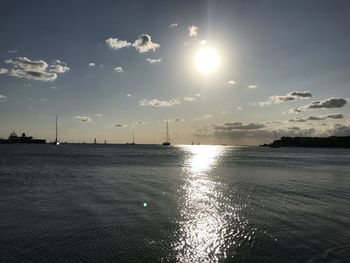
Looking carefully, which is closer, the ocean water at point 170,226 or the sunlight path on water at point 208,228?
the ocean water at point 170,226

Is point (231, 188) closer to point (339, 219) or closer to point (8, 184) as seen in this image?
point (339, 219)

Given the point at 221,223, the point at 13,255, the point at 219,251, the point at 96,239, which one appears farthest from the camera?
the point at 221,223

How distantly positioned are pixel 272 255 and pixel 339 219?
10.2 m

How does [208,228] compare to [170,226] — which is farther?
[170,226]

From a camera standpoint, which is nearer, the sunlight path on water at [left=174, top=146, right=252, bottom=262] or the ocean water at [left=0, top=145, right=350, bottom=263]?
the ocean water at [left=0, top=145, right=350, bottom=263]

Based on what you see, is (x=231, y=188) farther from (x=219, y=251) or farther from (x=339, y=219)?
(x=219, y=251)

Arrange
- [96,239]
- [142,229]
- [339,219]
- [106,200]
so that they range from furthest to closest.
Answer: [106,200], [339,219], [142,229], [96,239]

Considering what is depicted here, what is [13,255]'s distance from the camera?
1533 cm

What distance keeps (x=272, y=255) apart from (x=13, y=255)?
11.7 m

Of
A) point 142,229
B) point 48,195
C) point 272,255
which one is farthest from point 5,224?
point 272,255

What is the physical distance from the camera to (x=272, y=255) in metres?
16.2

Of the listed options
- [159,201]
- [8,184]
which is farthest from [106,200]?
[8,184]

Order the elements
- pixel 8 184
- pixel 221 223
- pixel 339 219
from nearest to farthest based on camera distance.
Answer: pixel 221 223 < pixel 339 219 < pixel 8 184

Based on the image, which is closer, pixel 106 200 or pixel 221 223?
pixel 221 223
